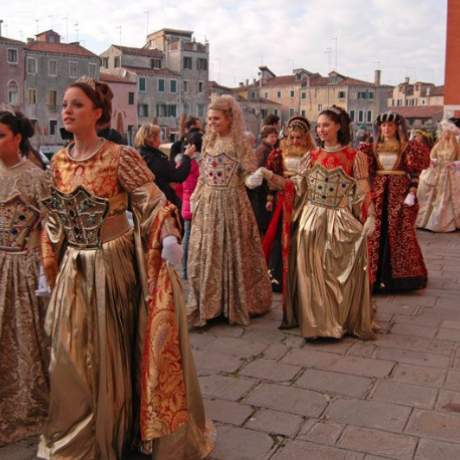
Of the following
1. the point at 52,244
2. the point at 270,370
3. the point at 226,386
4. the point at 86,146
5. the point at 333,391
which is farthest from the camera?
the point at 270,370

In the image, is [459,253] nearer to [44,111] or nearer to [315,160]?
[315,160]

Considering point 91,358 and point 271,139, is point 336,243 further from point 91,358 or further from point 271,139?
point 91,358

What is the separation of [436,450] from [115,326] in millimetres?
1731

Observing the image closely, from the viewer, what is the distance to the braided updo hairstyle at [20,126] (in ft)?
11.4

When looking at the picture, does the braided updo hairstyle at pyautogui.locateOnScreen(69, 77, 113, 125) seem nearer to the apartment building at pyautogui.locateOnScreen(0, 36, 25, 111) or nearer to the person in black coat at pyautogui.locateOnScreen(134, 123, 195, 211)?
the person in black coat at pyautogui.locateOnScreen(134, 123, 195, 211)

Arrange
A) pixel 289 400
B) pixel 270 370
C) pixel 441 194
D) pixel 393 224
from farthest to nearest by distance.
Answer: pixel 441 194
pixel 393 224
pixel 270 370
pixel 289 400

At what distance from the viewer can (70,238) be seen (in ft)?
10.5

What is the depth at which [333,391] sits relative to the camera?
13.3 feet

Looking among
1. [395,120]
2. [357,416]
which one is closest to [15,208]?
[357,416]

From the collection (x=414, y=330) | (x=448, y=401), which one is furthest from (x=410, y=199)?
(x=448, y=401)

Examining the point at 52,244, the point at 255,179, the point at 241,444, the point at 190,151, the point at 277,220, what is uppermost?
the point at 190,151

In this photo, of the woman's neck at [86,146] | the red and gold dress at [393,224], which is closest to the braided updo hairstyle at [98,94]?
the woman's neck at [86,146]

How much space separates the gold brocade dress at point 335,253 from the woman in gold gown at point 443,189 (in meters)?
6.03

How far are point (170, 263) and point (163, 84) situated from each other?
162ft
